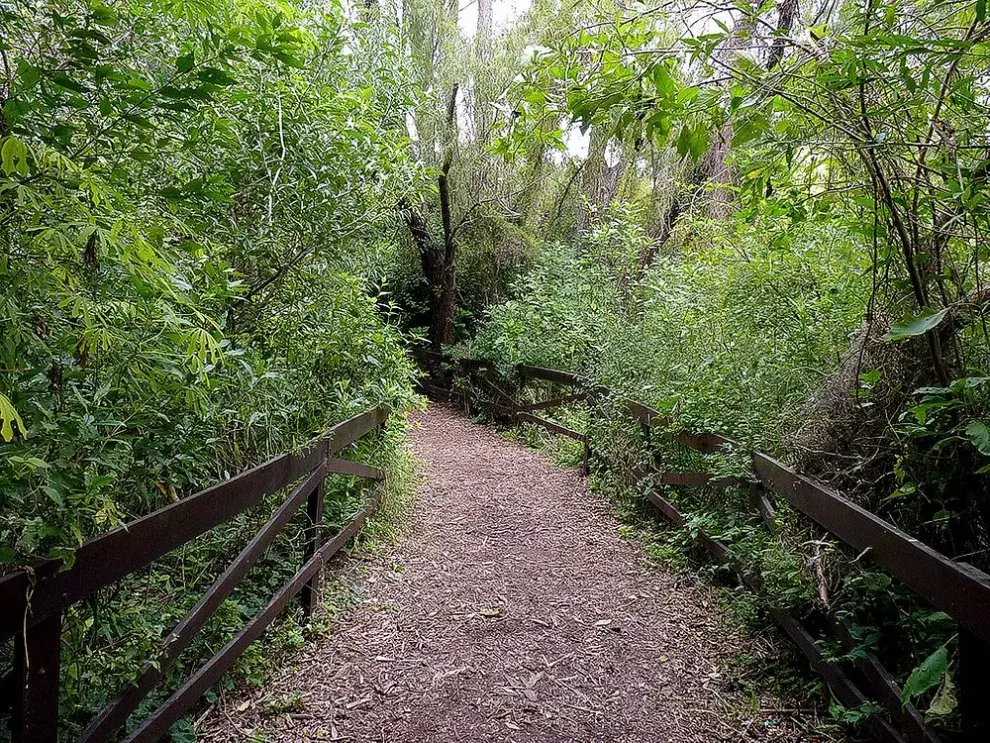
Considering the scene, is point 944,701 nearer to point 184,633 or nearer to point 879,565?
point 879,565

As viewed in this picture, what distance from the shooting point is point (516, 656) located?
354 cm

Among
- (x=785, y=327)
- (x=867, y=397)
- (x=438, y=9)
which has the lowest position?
(x=867, y=397)

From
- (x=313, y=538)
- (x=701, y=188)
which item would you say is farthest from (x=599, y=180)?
(x=313, y=538)

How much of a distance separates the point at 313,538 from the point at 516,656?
144cm

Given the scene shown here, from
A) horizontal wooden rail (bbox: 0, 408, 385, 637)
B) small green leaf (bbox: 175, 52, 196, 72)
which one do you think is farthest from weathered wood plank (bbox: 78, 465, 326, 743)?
small green leaf (bbox: 175, 52, 196, 72)

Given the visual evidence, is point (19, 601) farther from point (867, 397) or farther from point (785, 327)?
point (785, 327)

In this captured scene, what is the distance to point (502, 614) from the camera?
4051 mm

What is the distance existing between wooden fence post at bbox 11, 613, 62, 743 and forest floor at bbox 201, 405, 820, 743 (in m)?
1.22

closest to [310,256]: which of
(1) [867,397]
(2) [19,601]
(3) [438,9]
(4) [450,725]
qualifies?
(2) [19,601]

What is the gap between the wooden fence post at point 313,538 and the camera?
3.74 metres

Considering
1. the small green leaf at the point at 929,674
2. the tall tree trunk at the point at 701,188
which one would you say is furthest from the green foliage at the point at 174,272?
the tall tree trunk at the point at 701,188

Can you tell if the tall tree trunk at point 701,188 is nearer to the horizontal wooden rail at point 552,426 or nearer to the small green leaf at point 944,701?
the horizontal wooden rail at point 552,426

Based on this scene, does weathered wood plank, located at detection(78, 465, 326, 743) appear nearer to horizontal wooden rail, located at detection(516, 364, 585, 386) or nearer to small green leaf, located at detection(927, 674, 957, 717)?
small green leaf, located at detection(927, 674, 957, 717)

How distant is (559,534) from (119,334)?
459cm
